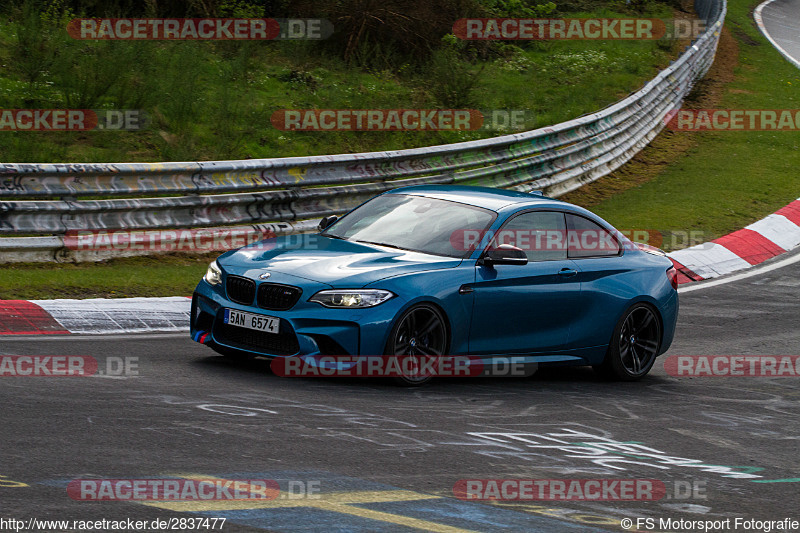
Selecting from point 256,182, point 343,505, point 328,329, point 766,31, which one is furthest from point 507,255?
point 766,31

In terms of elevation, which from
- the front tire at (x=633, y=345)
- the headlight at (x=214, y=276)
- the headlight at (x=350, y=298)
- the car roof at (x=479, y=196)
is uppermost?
the car roof at (x=479, y=196)

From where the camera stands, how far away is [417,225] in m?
9.01

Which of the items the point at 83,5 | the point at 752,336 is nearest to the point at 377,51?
the point at 83,5

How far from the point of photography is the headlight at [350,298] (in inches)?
308

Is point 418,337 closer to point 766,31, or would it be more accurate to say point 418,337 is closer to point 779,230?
point 779,230

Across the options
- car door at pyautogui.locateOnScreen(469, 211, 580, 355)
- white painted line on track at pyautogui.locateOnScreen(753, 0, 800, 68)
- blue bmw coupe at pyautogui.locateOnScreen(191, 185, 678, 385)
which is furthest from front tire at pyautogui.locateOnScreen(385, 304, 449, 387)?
white painted line on track at pyautogui.locateOnScreen(753, 0, 800, 68)

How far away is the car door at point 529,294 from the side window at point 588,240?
9 cm

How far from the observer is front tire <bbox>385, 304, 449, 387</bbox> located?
7.93 meters

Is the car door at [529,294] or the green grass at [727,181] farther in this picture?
the green grass at [727,181]

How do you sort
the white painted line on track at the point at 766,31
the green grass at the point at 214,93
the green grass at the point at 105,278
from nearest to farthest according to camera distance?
the green grass at the point at 105,278, the green grass at the point at 214,93, the white painted line on track at the point at 766,31

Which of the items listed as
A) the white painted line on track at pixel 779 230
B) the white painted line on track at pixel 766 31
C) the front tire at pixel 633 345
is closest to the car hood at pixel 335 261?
the front tire at pixel 633 345

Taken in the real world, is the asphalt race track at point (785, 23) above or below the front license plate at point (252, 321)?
above

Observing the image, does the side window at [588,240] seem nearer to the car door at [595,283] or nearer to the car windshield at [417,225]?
the car door at [595,283]

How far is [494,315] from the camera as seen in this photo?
8609 millimetres
